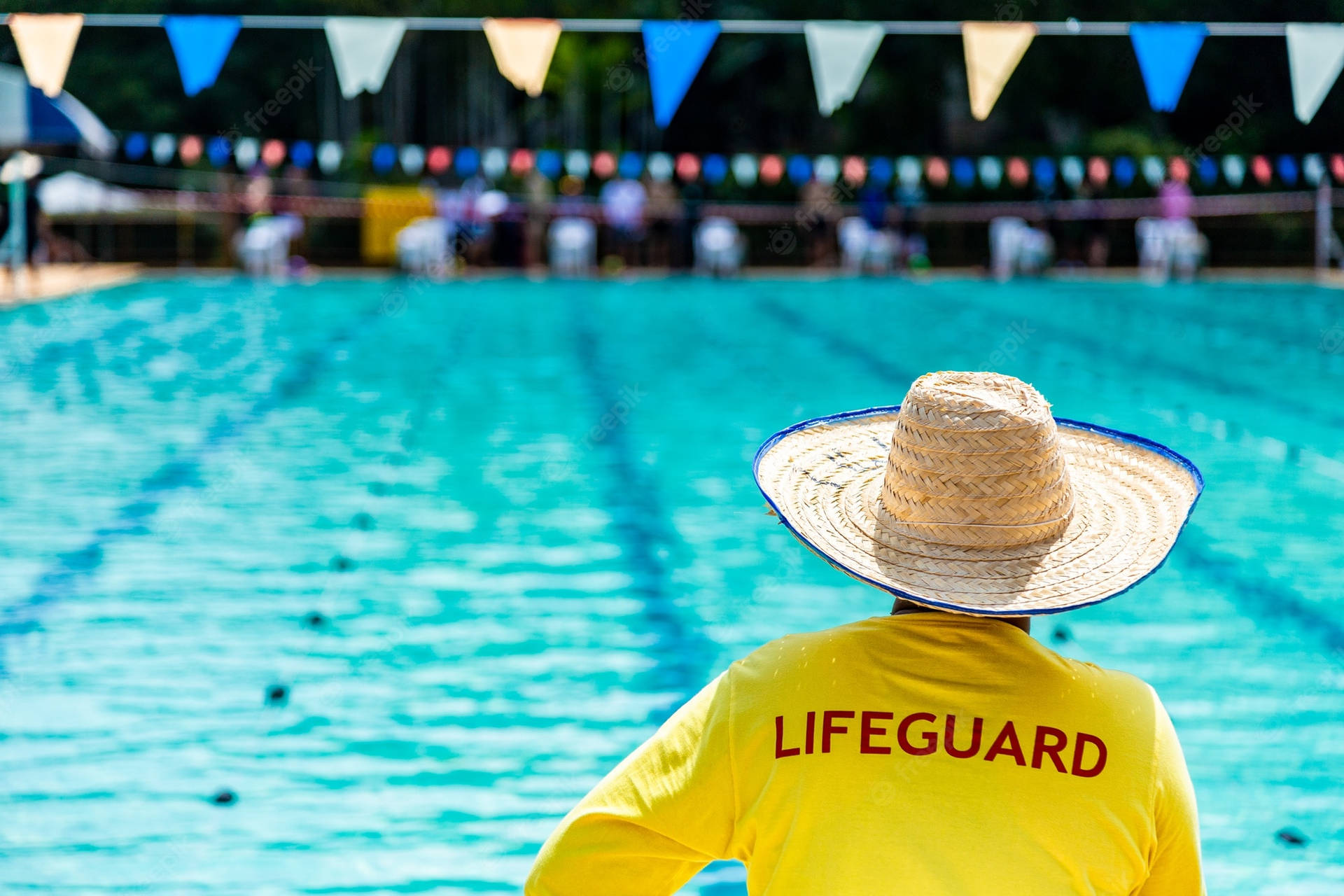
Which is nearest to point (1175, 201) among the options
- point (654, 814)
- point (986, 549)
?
point (986, 549)

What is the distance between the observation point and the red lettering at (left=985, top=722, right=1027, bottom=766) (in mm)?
1393

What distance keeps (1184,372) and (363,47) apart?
6626mm

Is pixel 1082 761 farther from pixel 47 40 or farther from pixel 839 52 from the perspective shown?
pixel 47 40

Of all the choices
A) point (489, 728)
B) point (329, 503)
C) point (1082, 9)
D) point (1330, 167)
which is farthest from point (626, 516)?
point (1082, 9)

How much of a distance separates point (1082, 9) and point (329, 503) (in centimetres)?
2086

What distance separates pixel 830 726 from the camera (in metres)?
1.41

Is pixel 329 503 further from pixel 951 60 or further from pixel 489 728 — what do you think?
pixel 951 60

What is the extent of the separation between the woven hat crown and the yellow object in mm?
21157

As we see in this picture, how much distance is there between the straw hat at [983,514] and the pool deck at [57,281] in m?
14.7

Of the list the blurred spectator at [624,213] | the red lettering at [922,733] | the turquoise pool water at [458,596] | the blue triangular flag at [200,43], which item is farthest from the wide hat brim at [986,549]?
the blurred spectator at [624,213]

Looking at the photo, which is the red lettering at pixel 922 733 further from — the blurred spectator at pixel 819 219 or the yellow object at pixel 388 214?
the yellow object at pixel 388 214

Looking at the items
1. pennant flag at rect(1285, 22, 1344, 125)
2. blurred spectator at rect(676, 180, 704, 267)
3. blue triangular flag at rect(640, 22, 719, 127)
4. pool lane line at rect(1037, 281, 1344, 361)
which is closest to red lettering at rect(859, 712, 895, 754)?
blue triangular flag at rect(640, 22, 719, 127)

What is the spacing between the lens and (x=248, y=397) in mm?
9297

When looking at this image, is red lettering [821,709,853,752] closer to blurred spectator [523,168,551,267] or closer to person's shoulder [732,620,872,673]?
person's shoulder [732,620,872,673]
